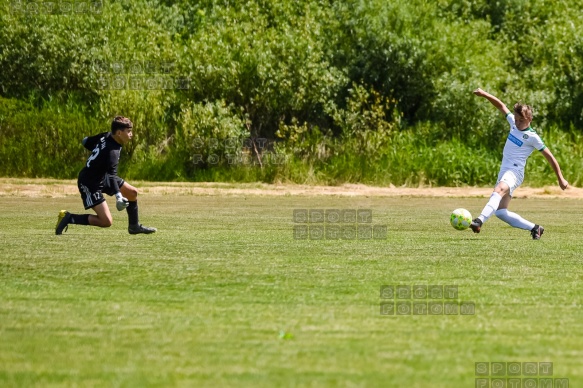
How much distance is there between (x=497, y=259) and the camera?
1313 cm

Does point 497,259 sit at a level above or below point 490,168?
above

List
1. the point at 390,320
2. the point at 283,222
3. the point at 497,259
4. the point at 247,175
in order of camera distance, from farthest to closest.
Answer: the point at 247,175 → the point at 283,222 → the point at 497,259 → the point at 390,320

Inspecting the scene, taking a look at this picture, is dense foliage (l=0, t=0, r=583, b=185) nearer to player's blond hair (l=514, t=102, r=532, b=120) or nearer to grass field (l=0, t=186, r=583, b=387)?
grass field (l=0, t=186, r=583, b=387)

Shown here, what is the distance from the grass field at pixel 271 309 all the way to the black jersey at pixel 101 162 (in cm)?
92

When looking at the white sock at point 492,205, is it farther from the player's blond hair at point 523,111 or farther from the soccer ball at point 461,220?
the player's blond hair at point 523,111

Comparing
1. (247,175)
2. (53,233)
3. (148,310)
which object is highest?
(148,310)

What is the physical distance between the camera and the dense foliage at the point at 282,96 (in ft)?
122

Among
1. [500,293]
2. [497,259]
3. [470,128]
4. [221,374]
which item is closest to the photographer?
[221,374]

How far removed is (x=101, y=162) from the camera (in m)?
15.3

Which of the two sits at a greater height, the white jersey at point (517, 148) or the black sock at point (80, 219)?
the white jersey at point (517, 148)

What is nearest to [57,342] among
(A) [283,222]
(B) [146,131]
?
(A) [283,222]

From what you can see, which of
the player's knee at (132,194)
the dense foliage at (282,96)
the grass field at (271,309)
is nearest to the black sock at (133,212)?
the player's knee at (132,194)

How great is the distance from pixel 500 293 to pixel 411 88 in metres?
31.2

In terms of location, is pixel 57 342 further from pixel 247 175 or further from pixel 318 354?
pixel 247 175
